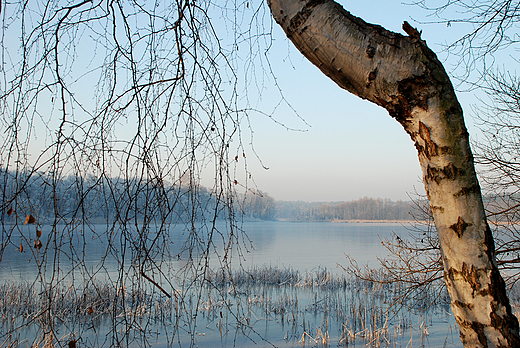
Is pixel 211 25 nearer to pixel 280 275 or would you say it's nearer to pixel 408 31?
pixel 408 31

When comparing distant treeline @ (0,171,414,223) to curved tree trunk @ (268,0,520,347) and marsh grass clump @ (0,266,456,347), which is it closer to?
curved tree trunk @ (268,0,520,347)

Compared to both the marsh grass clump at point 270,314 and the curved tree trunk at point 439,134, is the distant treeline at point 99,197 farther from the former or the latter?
the marsh grass clump at point 270,314

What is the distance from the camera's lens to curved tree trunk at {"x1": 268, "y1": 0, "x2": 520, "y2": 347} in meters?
1.00

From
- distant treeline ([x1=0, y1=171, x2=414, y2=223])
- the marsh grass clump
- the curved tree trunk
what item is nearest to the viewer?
the curved tree trunk

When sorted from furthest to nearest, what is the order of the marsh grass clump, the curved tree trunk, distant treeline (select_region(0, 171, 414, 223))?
the marsh grass clump, distant treeline (select_region(0, 171, 414, 223)), the curved tree trunk

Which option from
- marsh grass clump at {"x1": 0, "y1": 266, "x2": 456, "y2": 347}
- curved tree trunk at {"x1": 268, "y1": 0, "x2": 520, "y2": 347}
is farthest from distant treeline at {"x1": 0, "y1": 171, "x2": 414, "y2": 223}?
marsh grass clump at {"x1": 0, "y1": 266, "x2": 456, "y2": 347}

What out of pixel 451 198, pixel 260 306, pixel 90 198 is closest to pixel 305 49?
pixel 451 198

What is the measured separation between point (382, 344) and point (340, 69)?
6.51 m

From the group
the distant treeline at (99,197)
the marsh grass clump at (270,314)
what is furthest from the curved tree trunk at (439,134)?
the marsh grass clump at (270,314)

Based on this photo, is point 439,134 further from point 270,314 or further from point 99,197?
point 270,314

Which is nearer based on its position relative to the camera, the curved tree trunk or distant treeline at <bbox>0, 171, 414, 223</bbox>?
the curved tree trunk

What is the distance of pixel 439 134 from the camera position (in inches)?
40.3

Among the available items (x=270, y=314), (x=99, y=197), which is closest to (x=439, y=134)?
(x=99, y=197)

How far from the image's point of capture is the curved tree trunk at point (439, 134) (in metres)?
1.00
